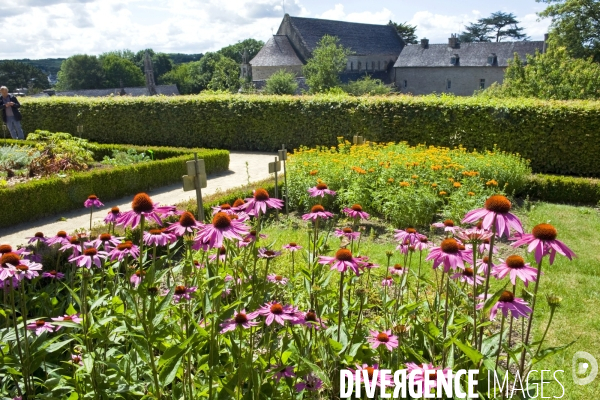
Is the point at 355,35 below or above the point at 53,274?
above

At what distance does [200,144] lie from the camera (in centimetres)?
1620

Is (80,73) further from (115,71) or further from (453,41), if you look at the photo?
(453,41)

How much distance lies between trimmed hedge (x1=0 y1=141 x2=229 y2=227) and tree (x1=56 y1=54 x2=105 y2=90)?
2554 inches

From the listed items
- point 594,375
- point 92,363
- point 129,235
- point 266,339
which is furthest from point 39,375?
point 594,375

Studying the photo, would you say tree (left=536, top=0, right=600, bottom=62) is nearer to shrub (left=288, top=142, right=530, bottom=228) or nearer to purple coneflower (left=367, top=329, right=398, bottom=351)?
shrub (left=288, top=142, right=530, bottom=228)

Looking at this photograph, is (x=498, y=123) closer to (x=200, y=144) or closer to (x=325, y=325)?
(x=200, y=144)

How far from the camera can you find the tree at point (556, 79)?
18969 mm

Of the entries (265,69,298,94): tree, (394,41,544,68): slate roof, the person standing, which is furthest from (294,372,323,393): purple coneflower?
(394,41,544,68): slate roof

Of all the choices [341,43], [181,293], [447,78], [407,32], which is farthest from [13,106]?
[407,32]

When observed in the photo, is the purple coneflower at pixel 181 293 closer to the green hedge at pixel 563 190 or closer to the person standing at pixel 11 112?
the green hedge at pixel 563 190

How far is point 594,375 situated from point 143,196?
3.07m

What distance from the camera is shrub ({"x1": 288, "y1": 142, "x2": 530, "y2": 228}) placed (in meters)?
6.91

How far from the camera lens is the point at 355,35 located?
150 ft

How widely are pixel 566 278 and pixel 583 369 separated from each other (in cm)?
209
